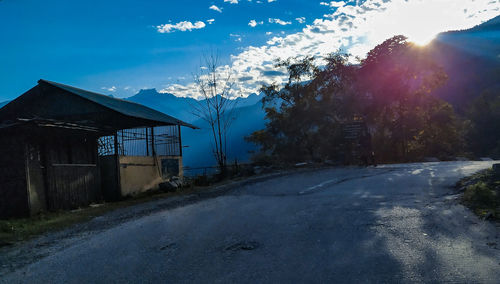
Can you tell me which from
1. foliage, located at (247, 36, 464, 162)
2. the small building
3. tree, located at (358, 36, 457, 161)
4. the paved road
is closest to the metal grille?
the small building

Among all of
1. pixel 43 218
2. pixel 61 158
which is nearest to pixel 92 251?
pixel 43 218

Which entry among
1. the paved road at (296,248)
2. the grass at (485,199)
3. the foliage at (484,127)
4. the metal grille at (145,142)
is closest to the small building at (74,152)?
the metal grille at (145,142)

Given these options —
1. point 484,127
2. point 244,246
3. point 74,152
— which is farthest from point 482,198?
point 484,127

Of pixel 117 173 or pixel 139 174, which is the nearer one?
pixel 117 173

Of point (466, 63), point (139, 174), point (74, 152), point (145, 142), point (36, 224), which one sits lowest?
point (36, 224)

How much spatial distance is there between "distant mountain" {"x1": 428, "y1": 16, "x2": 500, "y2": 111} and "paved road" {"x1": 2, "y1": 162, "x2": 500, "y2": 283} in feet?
182

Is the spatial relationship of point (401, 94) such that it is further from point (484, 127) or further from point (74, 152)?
point (74, 152)

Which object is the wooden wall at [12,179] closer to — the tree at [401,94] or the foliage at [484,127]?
the tree at [401,94]

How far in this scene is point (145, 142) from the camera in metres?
18.5

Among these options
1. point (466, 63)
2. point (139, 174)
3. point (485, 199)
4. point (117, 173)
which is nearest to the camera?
point (485, 199)

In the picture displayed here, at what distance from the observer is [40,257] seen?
5.83 metres

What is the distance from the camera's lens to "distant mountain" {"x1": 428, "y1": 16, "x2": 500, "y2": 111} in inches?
2653

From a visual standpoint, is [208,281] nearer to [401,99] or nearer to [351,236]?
[351,236]

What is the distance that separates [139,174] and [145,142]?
2.28m
